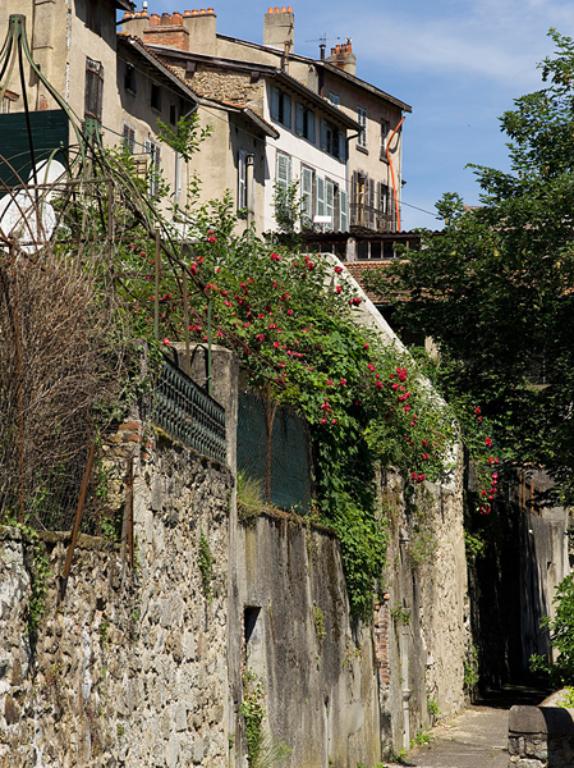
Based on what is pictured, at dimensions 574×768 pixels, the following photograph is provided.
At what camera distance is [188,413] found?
1062 centimetres

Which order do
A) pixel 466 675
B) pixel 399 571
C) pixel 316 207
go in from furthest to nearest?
pixel 316 207 → pixel 466 675 → pixel 399 571

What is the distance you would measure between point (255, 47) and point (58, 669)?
150 feet

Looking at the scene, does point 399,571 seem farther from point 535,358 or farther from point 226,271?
point 535,358

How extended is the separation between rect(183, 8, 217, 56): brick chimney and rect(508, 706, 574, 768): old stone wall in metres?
37.1

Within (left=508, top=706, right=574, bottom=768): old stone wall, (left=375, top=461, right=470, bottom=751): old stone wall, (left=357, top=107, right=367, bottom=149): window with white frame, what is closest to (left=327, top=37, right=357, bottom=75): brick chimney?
(left=357, top=107, right=367, bottom=149): window with white frame

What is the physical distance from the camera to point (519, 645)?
30906 mm

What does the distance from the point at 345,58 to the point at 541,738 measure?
48.7m

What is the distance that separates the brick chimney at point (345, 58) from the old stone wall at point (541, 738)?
1895 inches

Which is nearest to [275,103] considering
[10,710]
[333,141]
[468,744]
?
[333,141]

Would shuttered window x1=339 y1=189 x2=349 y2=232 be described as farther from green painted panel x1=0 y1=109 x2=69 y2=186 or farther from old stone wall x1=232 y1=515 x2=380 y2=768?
green painted panel x1=0 y1=109 x2=69 y2=186

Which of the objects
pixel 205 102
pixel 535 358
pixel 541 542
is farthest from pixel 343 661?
pixel 205 102

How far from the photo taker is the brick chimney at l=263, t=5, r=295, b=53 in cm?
5619

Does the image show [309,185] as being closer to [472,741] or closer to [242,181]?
[242,181]

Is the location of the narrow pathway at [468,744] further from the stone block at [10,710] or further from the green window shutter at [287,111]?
the green window shutter at [287,111]
